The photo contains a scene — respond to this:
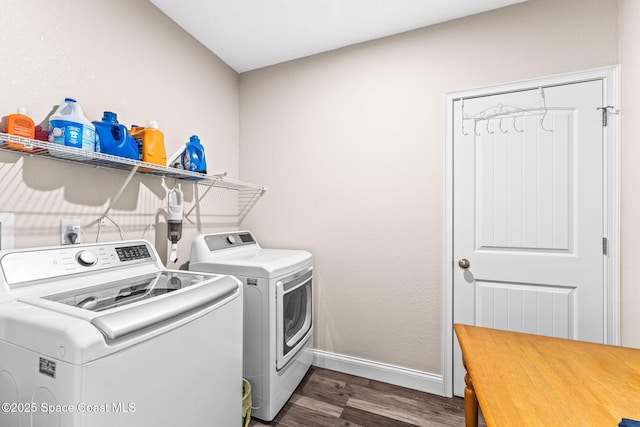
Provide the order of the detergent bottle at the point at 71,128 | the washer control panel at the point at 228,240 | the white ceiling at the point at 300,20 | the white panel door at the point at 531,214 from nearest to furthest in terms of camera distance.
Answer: the detergent bottle at the point at 71,128, the white panel door at the point at 531,214, the white ceiling at the point at 300,20, the washer control panel at the point at 228,240

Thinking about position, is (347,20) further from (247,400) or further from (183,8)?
(247,400)

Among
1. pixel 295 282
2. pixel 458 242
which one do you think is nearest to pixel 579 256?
pixel 458 242

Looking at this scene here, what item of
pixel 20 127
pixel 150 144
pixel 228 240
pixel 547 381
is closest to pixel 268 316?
pixel 228 240

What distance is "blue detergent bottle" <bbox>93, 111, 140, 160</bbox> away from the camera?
139 cm

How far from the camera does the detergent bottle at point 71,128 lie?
1209mm

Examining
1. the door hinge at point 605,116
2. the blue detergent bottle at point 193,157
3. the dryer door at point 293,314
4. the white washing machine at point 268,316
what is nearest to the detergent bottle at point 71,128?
the blue detergent bottle at point 193,157

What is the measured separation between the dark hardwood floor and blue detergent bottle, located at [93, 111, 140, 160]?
167 centimetres

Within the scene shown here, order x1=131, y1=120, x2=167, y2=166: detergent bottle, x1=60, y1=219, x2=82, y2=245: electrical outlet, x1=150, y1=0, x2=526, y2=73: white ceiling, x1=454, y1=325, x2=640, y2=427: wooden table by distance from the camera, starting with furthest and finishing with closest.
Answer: x1=150, y1=0, x2=526, y2=73: white ceiling, x1=131, y1=120, x2=167, y2=166: detergent bottle, x1=60, y1=219, x2=82, y2=245: electrical outlet, x1=454, y1=325, x2=640, y2=427: wooden table

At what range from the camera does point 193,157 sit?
1869 mm

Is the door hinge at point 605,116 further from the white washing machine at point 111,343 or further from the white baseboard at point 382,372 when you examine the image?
the white washing machine at point 111,343

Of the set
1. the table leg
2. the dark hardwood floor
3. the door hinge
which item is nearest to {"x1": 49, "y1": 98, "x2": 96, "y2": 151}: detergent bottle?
the dark hardwood floor

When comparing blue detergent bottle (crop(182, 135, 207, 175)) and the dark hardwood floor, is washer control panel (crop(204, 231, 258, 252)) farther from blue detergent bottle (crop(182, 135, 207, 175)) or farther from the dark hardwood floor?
the dark hardwood floor

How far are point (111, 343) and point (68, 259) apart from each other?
659mm

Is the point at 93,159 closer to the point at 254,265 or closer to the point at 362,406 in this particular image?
the point at 254,265
